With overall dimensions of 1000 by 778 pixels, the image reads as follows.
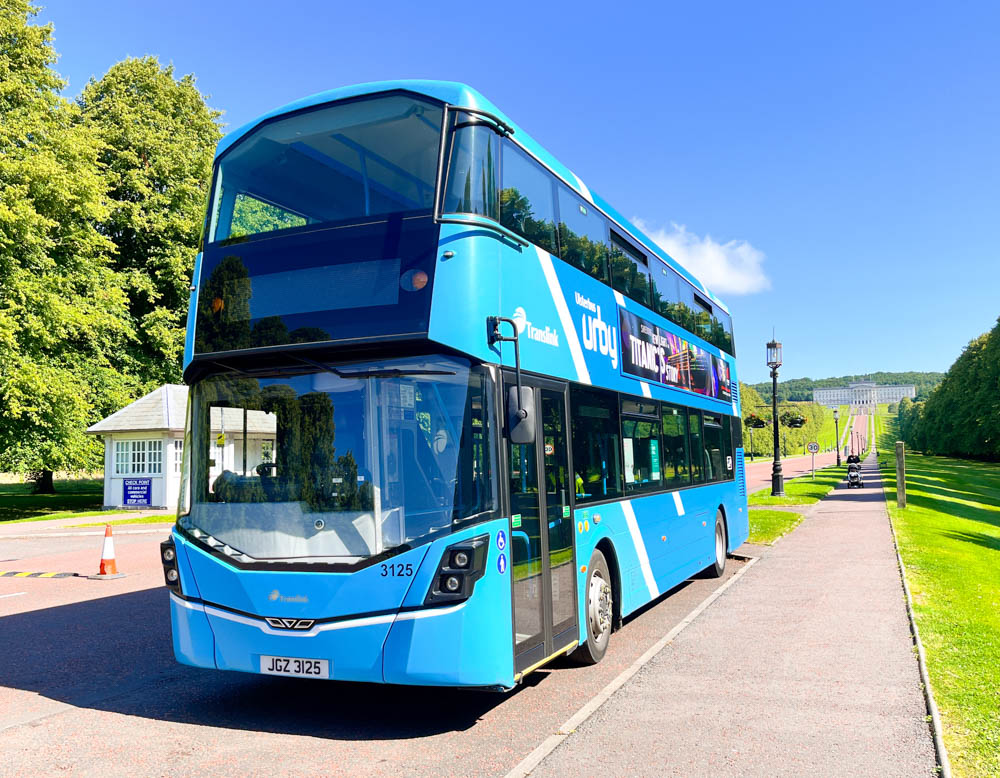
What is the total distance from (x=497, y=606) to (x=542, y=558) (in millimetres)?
887

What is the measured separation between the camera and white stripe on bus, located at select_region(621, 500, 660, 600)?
8891 millimetres

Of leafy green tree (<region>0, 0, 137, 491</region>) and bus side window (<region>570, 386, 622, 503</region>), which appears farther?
leafy green tree (<region>0, 0, 137, 491</region>)

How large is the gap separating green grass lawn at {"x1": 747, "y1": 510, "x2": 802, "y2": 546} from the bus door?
1226 cm

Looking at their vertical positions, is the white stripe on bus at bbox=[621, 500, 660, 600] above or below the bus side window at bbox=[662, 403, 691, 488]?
below

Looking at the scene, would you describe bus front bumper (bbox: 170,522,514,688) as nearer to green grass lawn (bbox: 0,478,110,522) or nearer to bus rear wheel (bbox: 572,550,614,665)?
bus rear wheel (bbox: 572,550,614,665)

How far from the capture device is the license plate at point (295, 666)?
568 cm

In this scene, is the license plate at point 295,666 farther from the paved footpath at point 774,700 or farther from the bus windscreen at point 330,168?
the bus windscreen at point 330,168

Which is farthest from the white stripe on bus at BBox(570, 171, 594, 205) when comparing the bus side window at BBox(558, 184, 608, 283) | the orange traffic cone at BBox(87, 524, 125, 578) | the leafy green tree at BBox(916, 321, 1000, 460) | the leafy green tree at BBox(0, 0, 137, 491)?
the leafy green tree at BBox(916, 321, 1000, 460)

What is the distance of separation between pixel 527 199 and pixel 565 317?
1.10 meters

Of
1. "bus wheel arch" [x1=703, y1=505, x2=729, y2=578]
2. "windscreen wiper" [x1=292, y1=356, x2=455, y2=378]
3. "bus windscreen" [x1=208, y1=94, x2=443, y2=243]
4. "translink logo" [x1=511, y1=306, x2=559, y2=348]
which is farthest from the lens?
"bus wheel arch" [x1=703, y1=505, x2=729, y2=578]

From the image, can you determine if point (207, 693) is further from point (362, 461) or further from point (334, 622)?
point (362, 461)

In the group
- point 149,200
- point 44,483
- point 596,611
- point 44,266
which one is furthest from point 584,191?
point 44,483

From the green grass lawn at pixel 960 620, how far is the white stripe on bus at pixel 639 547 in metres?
2.75

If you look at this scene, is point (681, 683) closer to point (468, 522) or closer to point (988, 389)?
point (468, 522)
